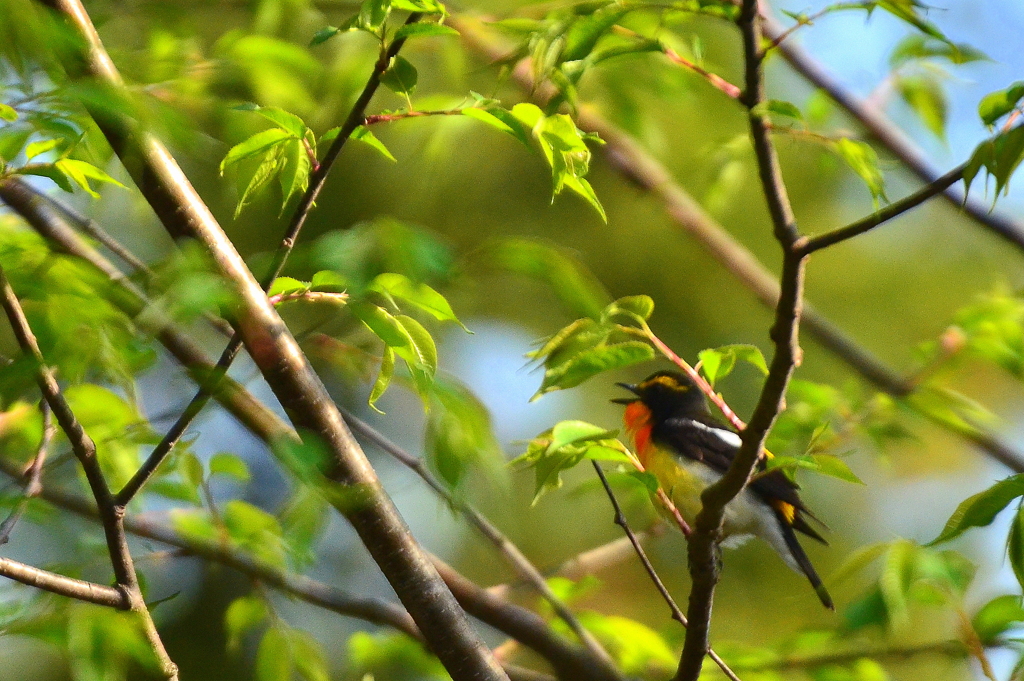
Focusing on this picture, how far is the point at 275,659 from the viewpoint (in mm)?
2115

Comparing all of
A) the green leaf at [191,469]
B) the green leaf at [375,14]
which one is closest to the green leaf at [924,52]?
the green leaf at [375,14]

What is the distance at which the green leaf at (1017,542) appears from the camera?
4.51 feet

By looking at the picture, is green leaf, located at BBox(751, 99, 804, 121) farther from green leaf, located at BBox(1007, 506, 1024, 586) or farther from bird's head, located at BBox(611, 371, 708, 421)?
bird's head, located at BBox(611, 371, 708, 421)

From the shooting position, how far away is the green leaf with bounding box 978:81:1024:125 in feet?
3.91

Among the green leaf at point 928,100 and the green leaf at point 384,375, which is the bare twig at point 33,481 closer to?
the green leaf at point 384,375

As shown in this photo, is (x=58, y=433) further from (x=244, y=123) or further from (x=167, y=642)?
(x=167, y=642)

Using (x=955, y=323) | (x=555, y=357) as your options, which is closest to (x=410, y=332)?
(x=555, y=357)

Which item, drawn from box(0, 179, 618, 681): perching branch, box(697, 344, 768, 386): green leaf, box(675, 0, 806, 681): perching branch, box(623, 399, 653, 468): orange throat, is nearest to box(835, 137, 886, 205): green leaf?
box(675, 0, 806, 681): perching branch

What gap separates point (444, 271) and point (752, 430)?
2.34 ft

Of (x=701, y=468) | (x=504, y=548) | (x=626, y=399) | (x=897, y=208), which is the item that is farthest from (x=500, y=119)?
(x=626, y=399)

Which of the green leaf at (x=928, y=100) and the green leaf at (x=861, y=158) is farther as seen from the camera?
the green leaf at (x=928, y=100)

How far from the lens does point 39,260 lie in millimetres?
1355

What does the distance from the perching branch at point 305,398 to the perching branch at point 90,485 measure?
27cm

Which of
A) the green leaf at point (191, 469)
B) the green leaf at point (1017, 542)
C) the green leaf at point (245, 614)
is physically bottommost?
the green leaf at point (1017, 542)
